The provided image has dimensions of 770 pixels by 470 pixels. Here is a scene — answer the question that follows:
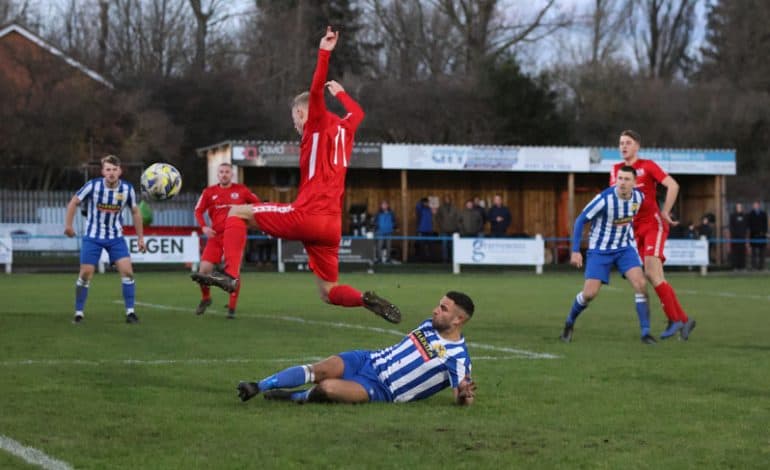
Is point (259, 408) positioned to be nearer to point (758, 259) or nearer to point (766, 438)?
point (766, 438)

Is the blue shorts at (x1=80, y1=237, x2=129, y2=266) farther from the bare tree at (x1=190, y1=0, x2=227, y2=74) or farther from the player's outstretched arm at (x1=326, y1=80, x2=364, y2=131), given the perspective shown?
the bare tree at (x1=190, y1=0, x2=227, y2=74)

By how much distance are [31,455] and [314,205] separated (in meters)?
3.29

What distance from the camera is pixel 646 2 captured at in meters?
55.7

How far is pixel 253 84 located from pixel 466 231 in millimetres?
22020

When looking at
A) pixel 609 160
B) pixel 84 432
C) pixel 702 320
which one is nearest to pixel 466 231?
pixel 609 160

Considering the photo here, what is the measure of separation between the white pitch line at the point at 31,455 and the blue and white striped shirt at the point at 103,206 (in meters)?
7.89

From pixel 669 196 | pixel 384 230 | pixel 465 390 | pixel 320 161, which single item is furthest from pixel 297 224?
pixel 384 230

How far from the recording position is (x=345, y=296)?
29.5 ft

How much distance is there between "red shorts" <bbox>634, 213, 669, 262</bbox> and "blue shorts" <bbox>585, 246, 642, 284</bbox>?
21.4 inches

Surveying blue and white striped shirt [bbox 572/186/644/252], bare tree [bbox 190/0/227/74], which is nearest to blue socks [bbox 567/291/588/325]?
blue and white striped shirt [bbox 572/186/644/252]

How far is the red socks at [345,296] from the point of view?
29.2ft

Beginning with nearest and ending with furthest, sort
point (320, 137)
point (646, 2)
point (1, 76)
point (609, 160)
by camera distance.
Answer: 1. point (320, 137)
2. point (609, 160)
3. point (1, 76)
4. point (646, 2)

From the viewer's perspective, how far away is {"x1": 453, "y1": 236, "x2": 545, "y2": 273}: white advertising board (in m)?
31.0

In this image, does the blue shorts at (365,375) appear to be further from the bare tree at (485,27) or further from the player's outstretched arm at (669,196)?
the bare tree at (485,27)
